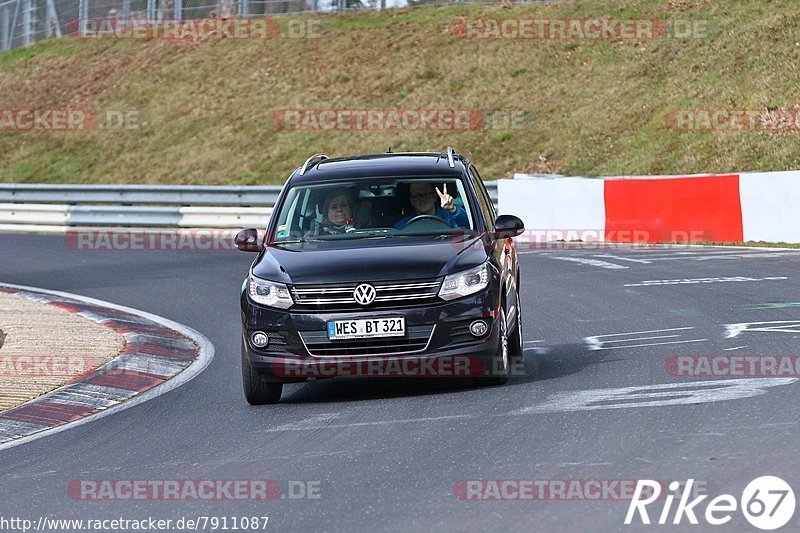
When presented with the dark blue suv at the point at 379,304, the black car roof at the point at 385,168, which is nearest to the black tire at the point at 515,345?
the dark blue suv at the point at 379,304

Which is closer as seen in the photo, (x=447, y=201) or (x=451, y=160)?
(x=447, y=201)

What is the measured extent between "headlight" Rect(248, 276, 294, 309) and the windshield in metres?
0.82

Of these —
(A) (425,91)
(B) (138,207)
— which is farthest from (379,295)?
(A) (425,91)

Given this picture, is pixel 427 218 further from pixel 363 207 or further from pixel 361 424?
pixel 361 424

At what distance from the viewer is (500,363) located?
921 cm

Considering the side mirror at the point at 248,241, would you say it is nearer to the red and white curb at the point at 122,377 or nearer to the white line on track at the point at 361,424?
the red and white curb at the point at 122,377

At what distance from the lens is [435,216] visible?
1002 cm

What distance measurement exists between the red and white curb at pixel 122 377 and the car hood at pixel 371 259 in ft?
5.08

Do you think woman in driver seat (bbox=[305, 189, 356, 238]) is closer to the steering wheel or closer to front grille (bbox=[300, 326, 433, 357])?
the steering wheel

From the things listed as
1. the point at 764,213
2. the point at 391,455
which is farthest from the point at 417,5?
the point at 391,455

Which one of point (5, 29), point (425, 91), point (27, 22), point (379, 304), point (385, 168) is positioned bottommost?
point (379, 304)

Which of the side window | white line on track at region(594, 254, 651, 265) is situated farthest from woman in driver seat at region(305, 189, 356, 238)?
white line on track at region(594, 254, 651, 265)

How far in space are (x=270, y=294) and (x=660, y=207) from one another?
579 inches

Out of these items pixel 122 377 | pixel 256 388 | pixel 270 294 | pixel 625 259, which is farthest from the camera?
pixel 625 259
